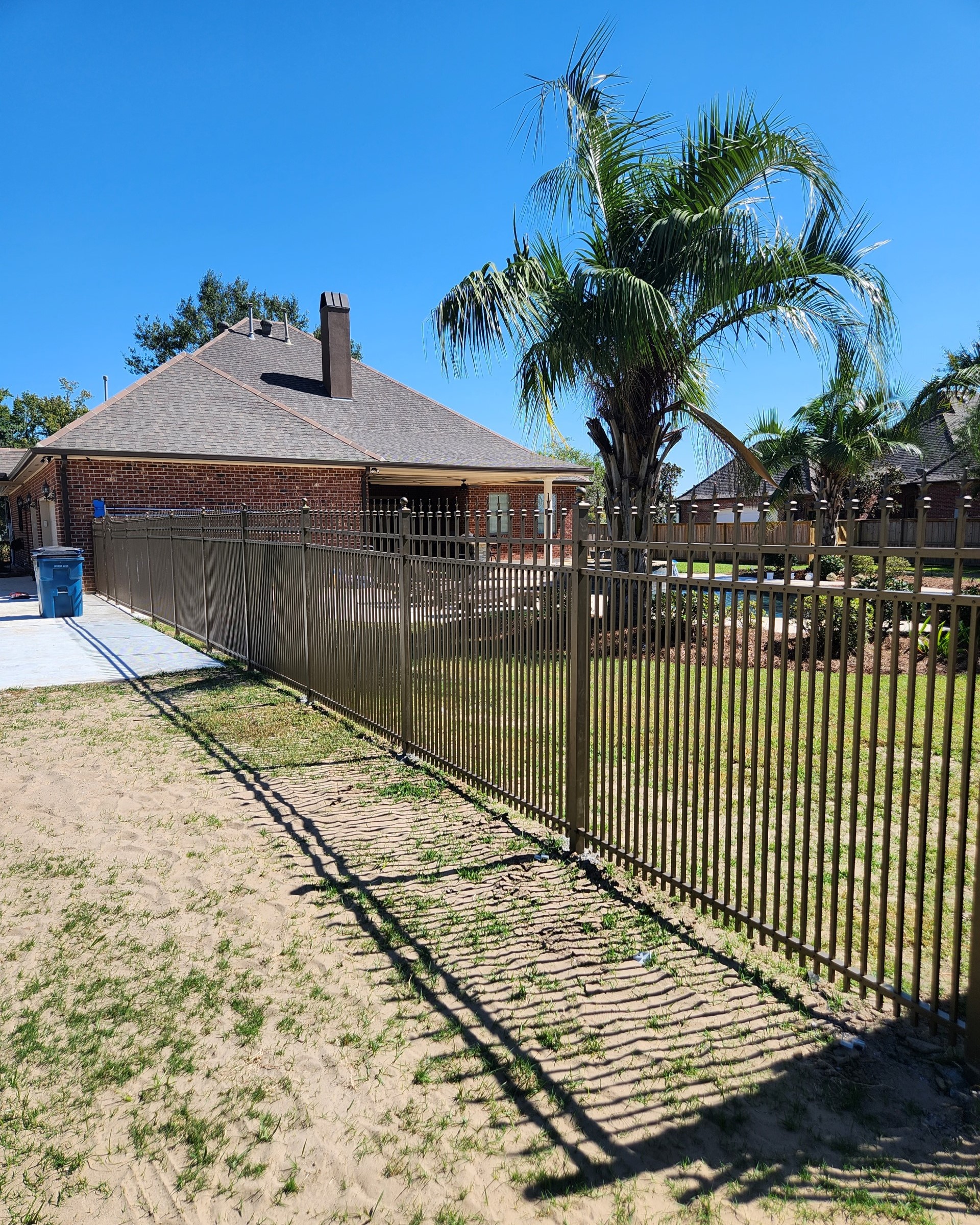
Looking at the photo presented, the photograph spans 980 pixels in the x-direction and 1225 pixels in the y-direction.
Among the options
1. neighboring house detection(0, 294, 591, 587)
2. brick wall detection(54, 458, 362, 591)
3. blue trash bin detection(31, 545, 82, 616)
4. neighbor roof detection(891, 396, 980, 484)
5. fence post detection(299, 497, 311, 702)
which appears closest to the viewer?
fence post detection(299, 497, 311, 702)

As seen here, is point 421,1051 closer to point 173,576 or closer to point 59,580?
point 173,576

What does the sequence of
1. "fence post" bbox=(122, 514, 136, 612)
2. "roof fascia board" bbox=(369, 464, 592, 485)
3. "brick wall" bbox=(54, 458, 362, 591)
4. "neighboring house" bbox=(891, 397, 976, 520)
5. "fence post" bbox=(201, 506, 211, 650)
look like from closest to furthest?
"fence post" bbox=(201, 506, 211, 650), "fence post" bbox=(122, 514, 136, 612), "brick wall" bbox=(54, 458, 362, 591), "roof fascia board" bbox=(369, 464, 592, 485), "neighboring house" bbox=(891, 397, 976, 520)

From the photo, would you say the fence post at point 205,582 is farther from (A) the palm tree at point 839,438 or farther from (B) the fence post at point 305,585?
(A) the palm tree at point 839,438

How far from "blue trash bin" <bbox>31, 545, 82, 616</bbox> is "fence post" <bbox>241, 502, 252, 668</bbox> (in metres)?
6.90

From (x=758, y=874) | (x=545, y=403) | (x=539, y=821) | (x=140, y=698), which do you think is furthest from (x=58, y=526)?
(x=758, y=874)

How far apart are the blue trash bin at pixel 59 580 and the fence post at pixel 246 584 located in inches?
272

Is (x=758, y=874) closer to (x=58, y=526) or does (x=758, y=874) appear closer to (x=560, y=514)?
(x=560, y=514)

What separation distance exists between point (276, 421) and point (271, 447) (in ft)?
5.28

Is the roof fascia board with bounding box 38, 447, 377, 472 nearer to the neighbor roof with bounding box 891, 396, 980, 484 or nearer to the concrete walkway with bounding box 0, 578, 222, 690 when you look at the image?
the concrete walkway with bounding box 0, 578, 222, 690

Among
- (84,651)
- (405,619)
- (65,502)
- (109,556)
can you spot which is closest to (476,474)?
(109,556)

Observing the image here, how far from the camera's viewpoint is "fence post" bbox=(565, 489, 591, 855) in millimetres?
4488

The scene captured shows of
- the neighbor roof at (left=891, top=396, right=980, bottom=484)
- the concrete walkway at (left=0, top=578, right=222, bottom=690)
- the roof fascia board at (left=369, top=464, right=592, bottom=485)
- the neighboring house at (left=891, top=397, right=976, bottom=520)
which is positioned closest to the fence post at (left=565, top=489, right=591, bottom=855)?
the concrete walkway at (left=0, top=578, right=222, bottom=690)

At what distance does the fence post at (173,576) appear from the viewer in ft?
44.3

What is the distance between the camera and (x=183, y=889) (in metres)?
4.48
